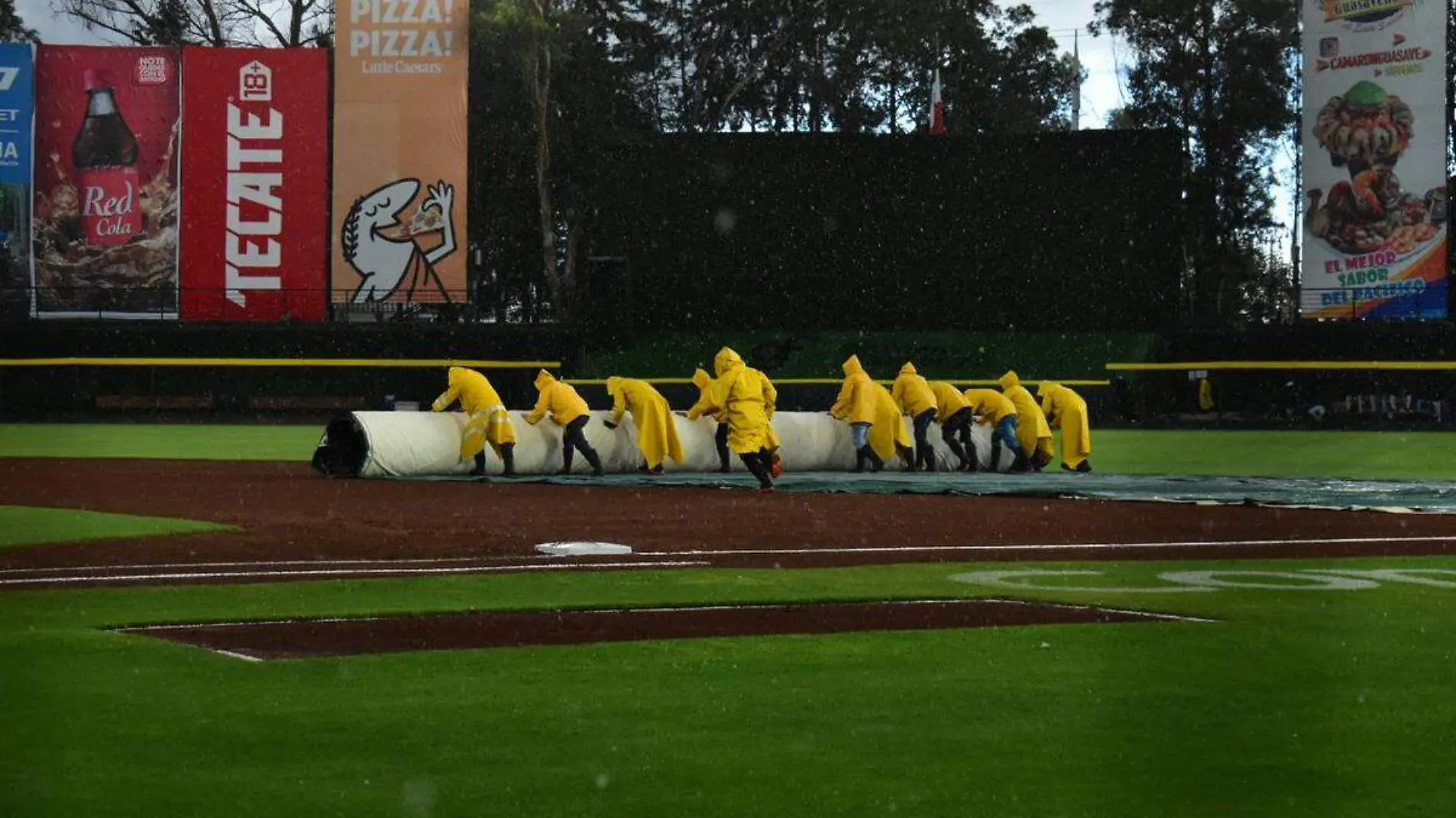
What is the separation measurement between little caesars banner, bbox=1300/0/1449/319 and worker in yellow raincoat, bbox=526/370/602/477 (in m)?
29.6

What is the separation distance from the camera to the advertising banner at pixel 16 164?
52031mm

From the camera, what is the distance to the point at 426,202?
51.9 meters

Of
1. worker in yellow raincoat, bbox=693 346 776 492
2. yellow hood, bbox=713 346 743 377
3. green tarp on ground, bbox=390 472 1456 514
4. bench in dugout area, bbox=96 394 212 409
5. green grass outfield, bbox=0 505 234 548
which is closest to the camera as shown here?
green grass outfield, bbox=0 505 234 548

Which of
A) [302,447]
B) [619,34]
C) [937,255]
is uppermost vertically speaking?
[619,34]

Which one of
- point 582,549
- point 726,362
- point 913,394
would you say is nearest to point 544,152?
point 913,394

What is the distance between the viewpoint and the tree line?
69625mm

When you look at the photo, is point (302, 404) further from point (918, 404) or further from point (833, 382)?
point (918, 404)

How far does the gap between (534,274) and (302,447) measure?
1382 inches

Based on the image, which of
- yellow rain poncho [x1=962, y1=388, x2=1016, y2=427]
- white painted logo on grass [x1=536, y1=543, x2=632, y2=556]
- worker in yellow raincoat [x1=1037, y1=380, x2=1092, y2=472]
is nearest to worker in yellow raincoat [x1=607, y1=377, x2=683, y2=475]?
yellow rain poncho [x1=962, y1=388, x2=1016, y2=427]

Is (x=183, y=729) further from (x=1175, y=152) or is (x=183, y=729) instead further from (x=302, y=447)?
(x=1175, y=152)

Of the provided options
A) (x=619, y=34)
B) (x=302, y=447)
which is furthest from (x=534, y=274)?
(x=302, y=447)

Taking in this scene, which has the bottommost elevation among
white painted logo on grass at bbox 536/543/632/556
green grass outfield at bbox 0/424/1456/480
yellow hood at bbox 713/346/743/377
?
green grass outfield at bbox 0/424/1456/480

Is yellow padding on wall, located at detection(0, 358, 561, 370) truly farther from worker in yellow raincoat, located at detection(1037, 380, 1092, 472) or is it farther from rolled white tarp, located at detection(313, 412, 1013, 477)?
worker in yellow raincoat, located at detection(1037, 380, 1092, 472)

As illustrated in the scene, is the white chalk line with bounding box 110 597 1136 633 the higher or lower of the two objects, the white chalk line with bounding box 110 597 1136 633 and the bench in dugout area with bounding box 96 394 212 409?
the higher
